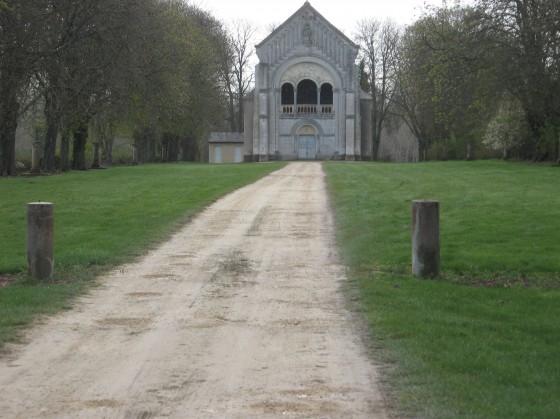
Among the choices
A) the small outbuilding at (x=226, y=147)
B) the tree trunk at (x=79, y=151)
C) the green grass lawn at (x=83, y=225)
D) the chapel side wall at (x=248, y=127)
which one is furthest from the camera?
the small outbuilding at (x=226, y=147)

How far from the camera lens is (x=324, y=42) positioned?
68.9 meters

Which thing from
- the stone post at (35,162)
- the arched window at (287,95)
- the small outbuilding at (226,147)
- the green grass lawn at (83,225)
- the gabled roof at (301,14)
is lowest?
the green grass lawn at (83,225)

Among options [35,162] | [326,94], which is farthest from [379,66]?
[35,162]

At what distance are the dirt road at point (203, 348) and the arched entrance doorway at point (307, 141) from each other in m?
56.1

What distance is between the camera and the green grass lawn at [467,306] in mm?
6168

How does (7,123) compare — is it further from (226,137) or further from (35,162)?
(226,137)

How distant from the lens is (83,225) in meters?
17.3

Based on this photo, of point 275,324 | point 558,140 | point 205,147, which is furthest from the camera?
point 205,147

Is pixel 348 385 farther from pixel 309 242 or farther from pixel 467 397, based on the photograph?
pixel 309 242

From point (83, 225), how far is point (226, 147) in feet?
211

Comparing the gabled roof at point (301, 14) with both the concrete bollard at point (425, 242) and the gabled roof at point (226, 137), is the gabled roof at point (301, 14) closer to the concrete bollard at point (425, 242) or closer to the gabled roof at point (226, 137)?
the gabled roof at point (226, 137)

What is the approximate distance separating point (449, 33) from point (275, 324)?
25533 millimetres

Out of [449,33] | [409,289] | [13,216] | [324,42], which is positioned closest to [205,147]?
[324,42]

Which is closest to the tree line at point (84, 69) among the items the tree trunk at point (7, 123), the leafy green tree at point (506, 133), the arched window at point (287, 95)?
the tree trunk at point (7, 123)
